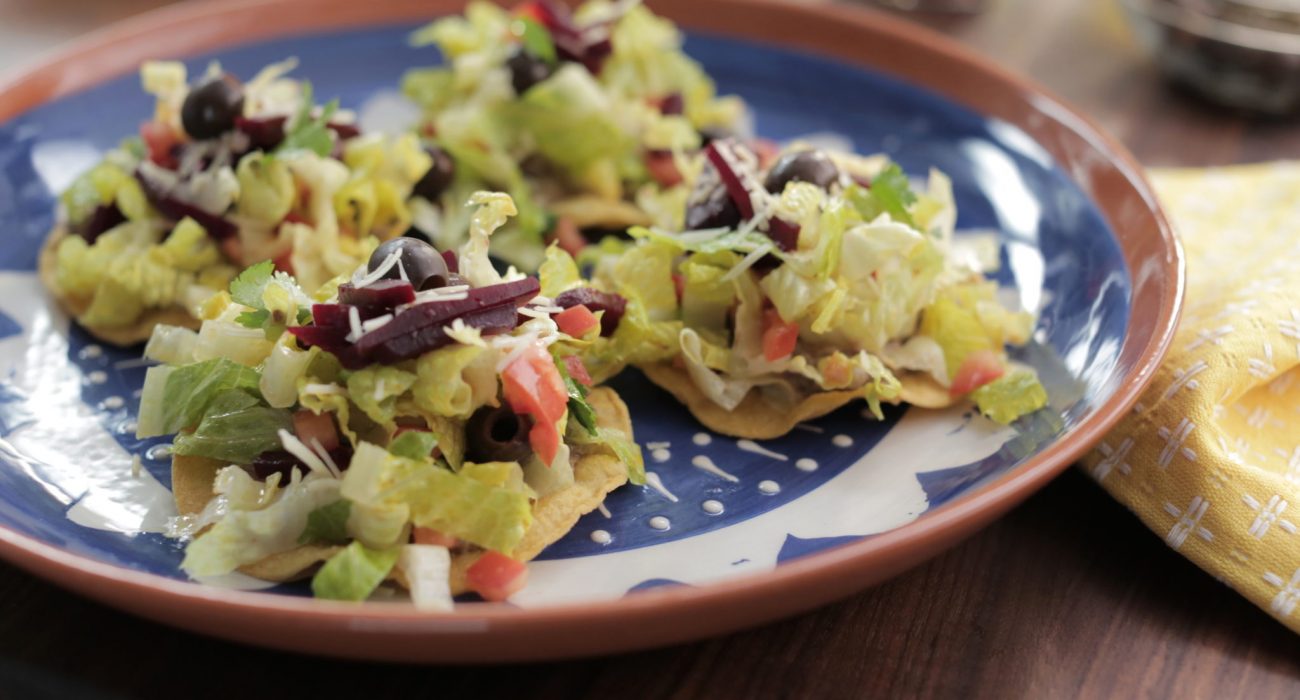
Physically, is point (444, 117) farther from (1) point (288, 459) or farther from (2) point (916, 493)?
(2) point (916, 493)

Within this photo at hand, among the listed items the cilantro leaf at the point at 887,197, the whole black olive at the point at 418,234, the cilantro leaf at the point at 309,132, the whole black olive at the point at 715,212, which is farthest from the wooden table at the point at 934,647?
the whole black olive at the point at 418,234

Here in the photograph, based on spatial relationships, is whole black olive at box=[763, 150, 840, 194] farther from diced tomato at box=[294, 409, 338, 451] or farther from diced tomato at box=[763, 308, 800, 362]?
diced tomato at box=[294, 409, 338, 451]

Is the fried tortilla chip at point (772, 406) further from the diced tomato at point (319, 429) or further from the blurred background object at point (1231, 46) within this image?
the blurred background object at point (1231, 46)

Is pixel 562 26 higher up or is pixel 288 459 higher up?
pixel 562 26

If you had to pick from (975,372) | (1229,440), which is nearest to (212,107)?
(975,372)

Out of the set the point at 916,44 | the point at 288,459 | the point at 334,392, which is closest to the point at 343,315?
the point at 334,392

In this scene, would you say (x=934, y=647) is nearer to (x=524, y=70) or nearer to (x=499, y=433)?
(x=499, y=433)

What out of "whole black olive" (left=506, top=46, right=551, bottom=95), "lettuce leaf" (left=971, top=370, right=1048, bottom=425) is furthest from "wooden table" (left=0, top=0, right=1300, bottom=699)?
"whole black olive" (left=506, top=46, right=551, bottom=95)

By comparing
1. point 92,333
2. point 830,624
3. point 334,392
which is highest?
point 334,392
